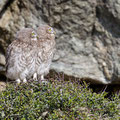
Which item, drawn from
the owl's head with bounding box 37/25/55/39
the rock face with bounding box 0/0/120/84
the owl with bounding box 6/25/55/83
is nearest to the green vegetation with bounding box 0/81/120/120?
the owl with bounding box 6/25/55/83

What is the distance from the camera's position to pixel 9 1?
7344 mm

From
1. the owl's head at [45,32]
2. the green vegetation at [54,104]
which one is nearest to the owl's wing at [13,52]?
the owl's head at [45,32]

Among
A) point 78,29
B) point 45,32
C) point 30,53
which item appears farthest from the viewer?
point 78,29

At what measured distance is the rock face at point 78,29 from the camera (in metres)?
6.93

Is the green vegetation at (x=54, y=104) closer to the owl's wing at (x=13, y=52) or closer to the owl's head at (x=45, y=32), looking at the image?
the owl's wing at (x=13, y=52)

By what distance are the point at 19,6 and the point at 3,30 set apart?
802 millimetres

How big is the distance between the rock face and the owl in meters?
1.33

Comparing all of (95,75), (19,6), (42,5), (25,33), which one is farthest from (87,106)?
(19,6)

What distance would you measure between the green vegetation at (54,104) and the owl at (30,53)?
0.99m

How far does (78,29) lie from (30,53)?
2.09m

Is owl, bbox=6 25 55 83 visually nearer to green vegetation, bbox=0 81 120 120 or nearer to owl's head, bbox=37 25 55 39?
owl's head, bbox=37 25 55 39

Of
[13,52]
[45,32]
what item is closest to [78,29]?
[45,32]

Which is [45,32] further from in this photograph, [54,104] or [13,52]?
[54,104]

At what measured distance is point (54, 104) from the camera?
14.0 feet
